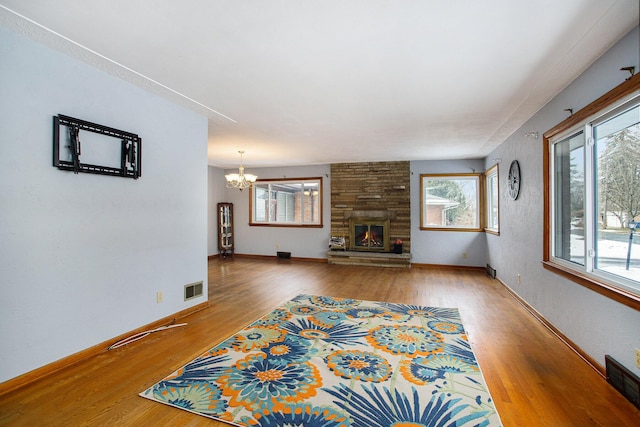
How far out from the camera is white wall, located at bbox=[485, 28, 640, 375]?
214 cm

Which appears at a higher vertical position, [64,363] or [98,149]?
[98,149]

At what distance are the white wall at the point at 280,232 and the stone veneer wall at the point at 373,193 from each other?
0.24 meters

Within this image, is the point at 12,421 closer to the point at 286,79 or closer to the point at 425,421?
the point at 425,421

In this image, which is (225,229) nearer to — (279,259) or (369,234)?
(279,259)

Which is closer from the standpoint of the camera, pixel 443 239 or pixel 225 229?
pixel 443 239

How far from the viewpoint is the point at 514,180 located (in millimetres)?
4473

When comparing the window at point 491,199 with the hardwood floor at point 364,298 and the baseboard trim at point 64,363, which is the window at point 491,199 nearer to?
the hardwood floor at point 364,298

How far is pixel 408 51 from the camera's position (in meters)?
2.35

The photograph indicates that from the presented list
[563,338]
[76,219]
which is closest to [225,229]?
[76,219]

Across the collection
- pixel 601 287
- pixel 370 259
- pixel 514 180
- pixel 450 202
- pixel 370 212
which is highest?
pixel 514 180

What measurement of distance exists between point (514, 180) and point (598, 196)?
200cm

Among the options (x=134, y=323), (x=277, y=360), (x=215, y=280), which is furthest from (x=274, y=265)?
(x=277, y=360)

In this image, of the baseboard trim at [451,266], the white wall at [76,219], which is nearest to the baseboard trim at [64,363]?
the white wall at [76,219]

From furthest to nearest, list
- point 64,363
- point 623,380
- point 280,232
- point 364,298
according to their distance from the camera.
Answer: point 280,232 → point 364,298 → point 64,363 → point 623,380
